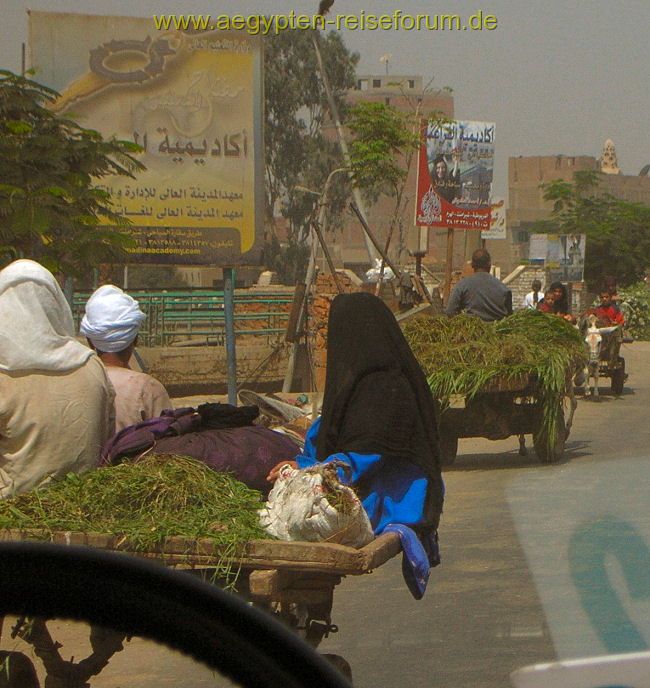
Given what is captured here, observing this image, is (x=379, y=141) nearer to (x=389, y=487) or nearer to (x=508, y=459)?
(x=508, y=459)

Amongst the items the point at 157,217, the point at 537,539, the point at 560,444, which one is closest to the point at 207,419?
the point at 537,539

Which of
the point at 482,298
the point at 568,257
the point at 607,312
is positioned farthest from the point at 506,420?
the point at 568,257

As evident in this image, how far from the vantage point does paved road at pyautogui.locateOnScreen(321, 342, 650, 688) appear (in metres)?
4.81

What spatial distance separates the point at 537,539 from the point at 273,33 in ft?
150

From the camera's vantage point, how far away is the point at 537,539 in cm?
708

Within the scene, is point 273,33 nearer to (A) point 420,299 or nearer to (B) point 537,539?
(A) point 420,299

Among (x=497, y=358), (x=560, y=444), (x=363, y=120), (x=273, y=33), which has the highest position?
(x=273, y=33)

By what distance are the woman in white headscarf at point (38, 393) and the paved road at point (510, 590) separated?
1.45m

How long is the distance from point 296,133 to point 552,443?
138 ft

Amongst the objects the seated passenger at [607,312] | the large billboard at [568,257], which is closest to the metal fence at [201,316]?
the seated passenger at [607,312]

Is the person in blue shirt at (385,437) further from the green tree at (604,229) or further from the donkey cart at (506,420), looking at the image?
the green tree at (604,229)

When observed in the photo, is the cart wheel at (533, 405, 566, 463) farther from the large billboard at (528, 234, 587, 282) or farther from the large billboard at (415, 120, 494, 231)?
the large billboard at (528, 234, 587, 282)

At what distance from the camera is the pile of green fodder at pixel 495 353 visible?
9.62 meters

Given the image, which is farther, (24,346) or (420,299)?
(420,299)
